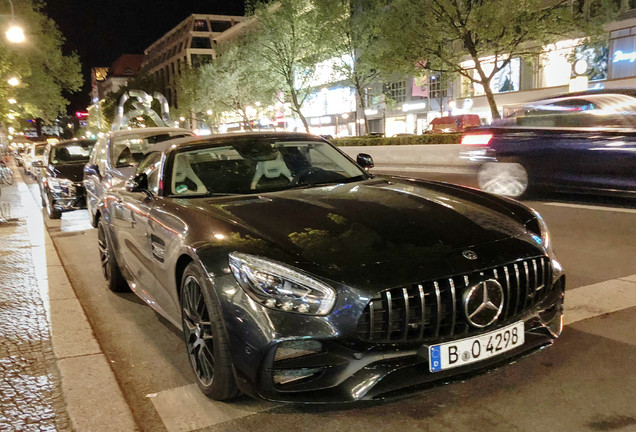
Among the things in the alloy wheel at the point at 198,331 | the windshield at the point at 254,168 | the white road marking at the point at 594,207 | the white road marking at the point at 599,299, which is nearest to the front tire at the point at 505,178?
the white road marking at the point at 594,207

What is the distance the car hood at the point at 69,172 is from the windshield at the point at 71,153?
1.74 feet

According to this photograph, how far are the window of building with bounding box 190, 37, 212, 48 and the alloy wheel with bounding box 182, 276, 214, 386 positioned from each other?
90.9m

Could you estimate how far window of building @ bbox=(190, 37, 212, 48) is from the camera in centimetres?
8812

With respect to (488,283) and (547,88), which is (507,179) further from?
(547,88)

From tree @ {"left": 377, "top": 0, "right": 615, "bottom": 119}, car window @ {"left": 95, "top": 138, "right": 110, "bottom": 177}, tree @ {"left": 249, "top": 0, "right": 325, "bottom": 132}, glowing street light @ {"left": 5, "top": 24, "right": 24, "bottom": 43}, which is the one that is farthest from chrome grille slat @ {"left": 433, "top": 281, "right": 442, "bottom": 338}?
tree @ {"left": 249, "top": 0, "right": 325, "bottom": 132}

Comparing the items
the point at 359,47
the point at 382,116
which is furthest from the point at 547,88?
the point at 382,116

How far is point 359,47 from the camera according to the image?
100ft

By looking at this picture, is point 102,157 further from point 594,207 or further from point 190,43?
point 190,43

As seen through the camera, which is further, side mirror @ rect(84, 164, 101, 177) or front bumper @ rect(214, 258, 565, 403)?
side mirror @ rect(84, 164, 101, 177)

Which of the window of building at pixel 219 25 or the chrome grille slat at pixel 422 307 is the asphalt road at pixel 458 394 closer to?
the chrome grille slat at pixel 422 307

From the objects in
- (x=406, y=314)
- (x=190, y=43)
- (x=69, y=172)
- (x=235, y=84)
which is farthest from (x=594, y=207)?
(x=190, y=43)

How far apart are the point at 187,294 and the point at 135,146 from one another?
662cm

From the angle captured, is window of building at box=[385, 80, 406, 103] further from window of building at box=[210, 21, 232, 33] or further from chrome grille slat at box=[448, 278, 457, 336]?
window of building at box=[210, 21, 232, 33]

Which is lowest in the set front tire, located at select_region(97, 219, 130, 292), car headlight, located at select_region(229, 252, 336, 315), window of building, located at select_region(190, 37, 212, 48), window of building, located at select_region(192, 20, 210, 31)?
front tire, located at select_region(97, 219, 130, 292)
